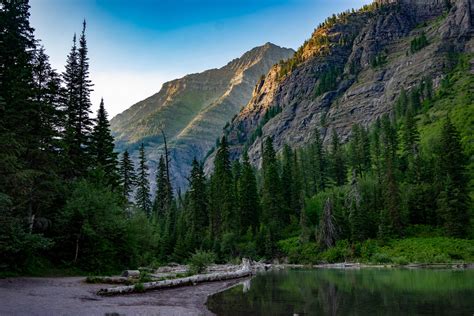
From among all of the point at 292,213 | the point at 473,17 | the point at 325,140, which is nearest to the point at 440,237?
the point at 292,213

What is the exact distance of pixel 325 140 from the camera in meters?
178

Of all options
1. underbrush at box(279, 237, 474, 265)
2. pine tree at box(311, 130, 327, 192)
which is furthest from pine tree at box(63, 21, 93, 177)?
pine tree at box(311, 130, 327, 192)

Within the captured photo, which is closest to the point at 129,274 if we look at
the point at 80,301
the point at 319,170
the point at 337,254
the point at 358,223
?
the point at 80,301

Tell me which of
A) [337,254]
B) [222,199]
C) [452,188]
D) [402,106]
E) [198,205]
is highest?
[402,106]

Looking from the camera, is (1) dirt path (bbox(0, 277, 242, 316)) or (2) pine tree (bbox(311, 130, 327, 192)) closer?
(1) dirt path (bbox(0, 277, 242, 316))

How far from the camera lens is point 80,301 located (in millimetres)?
18531

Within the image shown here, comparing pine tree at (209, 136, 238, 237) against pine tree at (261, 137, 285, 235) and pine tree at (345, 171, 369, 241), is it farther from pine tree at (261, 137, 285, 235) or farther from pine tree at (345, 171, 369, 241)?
pine tree at (345, 171, 369, 241)

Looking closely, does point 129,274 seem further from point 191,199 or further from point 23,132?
point 191,199

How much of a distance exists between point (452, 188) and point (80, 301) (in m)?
62.1

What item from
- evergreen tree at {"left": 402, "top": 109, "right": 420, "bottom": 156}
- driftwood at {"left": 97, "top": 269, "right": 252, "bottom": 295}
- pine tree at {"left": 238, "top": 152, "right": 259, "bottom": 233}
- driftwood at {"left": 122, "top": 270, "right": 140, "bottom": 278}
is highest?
evergreen tree at {"left": 402, "top": 109, "right": 420, "bottom": 156}

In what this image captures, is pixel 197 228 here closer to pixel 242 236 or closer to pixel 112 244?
pixel 242 236

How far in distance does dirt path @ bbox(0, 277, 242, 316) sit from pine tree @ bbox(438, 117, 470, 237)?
49492 mm

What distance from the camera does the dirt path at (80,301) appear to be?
15812 mm

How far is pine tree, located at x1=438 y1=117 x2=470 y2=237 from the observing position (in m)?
61.5
